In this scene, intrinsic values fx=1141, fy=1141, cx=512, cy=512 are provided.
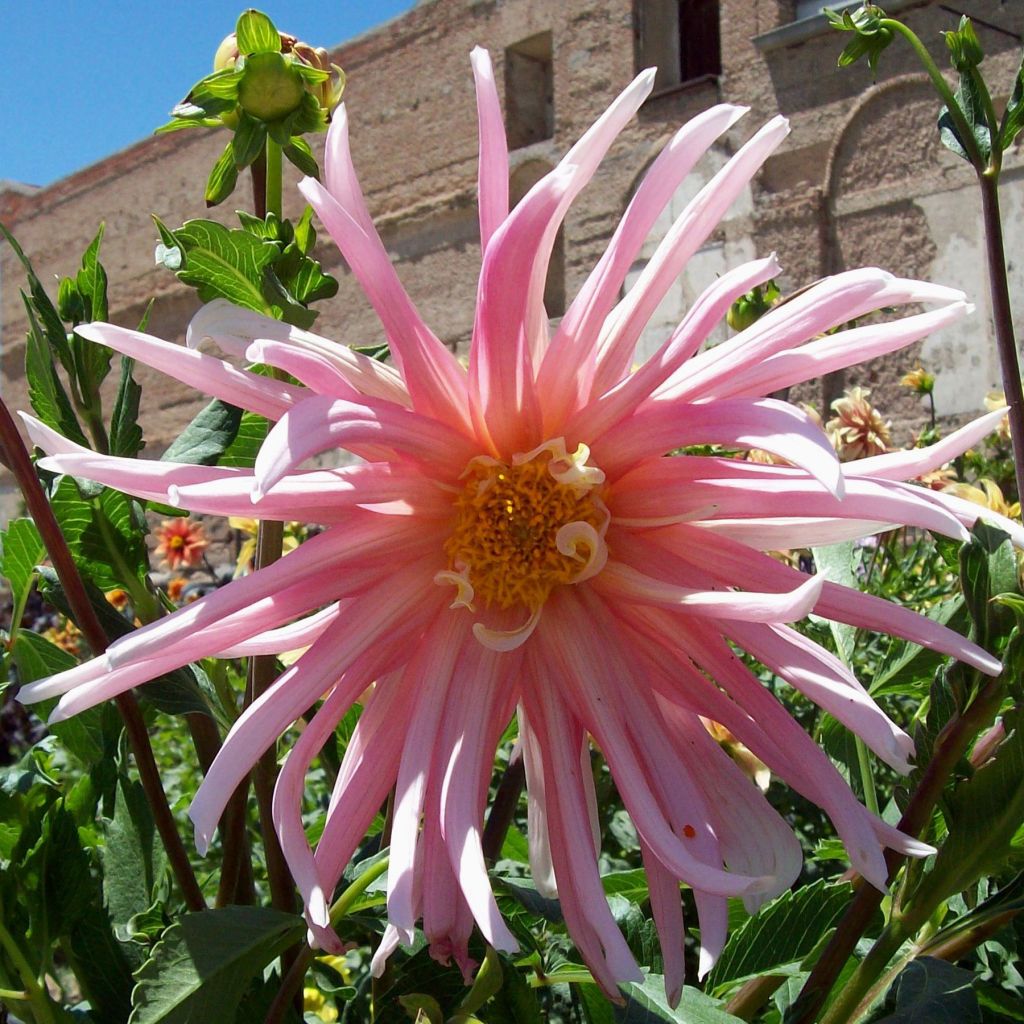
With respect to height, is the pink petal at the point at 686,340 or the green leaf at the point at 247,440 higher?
the green leaf at the point at 247,440

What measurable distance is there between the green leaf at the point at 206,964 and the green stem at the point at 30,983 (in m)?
0.10

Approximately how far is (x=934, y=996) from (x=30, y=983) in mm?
402

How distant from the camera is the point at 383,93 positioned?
877 centimetres

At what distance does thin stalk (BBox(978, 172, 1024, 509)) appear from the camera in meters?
0.59

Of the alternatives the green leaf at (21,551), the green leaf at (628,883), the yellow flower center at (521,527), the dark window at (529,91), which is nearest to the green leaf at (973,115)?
the yellow flower center at (521,527)

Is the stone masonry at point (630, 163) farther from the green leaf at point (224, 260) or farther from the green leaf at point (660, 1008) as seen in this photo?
the green leaf at point (660, 1008)

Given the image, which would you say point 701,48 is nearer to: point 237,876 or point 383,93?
point 383,93

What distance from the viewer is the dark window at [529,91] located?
800cm

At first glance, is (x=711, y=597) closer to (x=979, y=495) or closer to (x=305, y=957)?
(x=305, y=957)

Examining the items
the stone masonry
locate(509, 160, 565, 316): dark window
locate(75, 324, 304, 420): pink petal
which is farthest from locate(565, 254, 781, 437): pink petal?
locate(509, 160, 565, 316): dark window

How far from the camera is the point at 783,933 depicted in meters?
0.55

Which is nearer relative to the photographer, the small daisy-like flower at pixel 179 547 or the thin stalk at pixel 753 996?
the thin stalk at pixel 753 996

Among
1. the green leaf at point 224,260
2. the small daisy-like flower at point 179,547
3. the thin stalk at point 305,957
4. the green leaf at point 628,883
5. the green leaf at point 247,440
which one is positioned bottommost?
the green leaf at point 628,883

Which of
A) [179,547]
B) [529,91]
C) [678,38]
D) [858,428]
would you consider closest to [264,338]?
[858,428]
